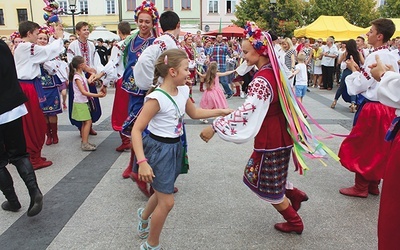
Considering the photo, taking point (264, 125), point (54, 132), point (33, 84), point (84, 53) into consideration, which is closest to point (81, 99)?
point (54, 132)

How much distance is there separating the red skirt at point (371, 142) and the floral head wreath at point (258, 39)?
5.10ft

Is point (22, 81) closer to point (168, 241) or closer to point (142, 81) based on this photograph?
point (142, 81)

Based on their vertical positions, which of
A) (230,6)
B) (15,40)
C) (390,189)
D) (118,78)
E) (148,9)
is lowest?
(390,189)

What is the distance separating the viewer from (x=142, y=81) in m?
3.69

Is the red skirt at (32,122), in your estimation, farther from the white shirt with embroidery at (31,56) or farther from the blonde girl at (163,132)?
the blonde girl at (163,132)

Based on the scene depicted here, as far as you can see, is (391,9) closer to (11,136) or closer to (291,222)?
(291,222)

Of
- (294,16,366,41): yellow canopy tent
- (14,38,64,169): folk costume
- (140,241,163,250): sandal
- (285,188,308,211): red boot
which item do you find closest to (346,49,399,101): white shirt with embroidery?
(285,188,308,211): red boot

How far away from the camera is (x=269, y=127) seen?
282 centimetres

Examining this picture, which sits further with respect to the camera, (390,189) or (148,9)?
(148,9)

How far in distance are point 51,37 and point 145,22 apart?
258 centimetres

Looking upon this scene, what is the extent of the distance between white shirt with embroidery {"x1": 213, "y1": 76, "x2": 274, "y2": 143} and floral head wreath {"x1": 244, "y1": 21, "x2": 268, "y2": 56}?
236 millimetres

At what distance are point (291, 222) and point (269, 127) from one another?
84 cm

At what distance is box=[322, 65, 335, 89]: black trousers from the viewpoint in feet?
42.3

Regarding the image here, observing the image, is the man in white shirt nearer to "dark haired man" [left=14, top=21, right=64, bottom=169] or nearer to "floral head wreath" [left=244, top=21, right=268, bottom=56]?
"dark haired man" [left=14, top=21, right=64, bottom=169]
